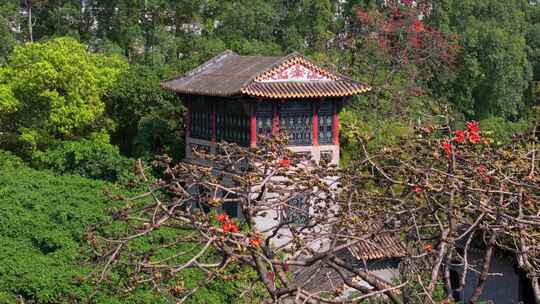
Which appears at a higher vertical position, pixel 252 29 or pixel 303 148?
pixel 252 29

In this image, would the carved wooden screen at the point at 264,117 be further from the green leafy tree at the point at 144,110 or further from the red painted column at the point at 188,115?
the green leafy tree at the point at 144,110

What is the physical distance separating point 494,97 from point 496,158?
840 inches

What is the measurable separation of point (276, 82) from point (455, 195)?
1023cm

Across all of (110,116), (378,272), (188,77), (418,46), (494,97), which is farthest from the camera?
(494,97)

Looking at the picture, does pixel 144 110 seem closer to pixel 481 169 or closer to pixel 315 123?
pixel 315 123

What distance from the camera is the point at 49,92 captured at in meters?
17.5

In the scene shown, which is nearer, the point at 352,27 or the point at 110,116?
the point at 110,116

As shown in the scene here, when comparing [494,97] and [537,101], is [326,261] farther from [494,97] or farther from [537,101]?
[537,101]

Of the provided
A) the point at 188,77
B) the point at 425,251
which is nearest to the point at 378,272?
the point at 188,77

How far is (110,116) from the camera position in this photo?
1955cm

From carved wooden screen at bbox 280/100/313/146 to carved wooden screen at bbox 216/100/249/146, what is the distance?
27.6 inches

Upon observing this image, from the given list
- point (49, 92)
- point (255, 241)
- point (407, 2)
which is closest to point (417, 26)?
point (407, 2)

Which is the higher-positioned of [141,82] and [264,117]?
[141,82]

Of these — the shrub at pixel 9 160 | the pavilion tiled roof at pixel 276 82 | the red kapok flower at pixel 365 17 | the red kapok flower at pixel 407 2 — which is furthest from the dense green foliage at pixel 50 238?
the red kapok flower at pixel 407 2
